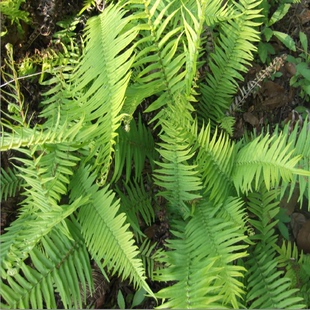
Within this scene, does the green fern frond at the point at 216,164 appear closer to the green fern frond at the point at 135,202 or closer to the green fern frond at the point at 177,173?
the green fern frond at the point at 177,173

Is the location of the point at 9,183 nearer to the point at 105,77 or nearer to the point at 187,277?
the point at 105,77

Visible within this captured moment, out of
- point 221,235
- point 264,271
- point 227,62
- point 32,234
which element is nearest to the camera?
point 32,234

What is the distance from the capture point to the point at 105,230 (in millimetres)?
1478

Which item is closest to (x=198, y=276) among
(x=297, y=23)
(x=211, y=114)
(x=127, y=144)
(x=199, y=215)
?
(x=199, y=215)

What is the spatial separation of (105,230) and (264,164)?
64cm

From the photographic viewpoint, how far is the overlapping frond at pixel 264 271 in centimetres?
162

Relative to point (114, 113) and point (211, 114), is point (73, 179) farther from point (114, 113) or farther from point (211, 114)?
point (211, 114)

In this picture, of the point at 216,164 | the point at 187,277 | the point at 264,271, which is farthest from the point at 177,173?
the point at 264,271

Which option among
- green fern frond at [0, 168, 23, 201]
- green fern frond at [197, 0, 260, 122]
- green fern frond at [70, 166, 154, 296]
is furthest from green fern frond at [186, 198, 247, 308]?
green fern frond at [0, 168, 23, 201]

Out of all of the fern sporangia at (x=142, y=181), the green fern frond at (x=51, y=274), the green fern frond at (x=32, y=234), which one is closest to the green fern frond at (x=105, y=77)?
the fern sporangia at (x=142, y=181)

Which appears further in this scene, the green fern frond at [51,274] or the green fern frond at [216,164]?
the green fern frond at [216,164]

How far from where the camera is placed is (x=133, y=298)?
1.89 m

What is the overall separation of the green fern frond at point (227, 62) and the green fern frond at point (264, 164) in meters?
0.33

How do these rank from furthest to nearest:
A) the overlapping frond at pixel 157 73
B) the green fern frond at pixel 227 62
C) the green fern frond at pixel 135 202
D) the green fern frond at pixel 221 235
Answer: the green fern frond at pixel 227 62 < the green fern frond at pixel 135 202 < the overlapping frond at pixel 157 73 < the green fern frond at pixel 221 235
